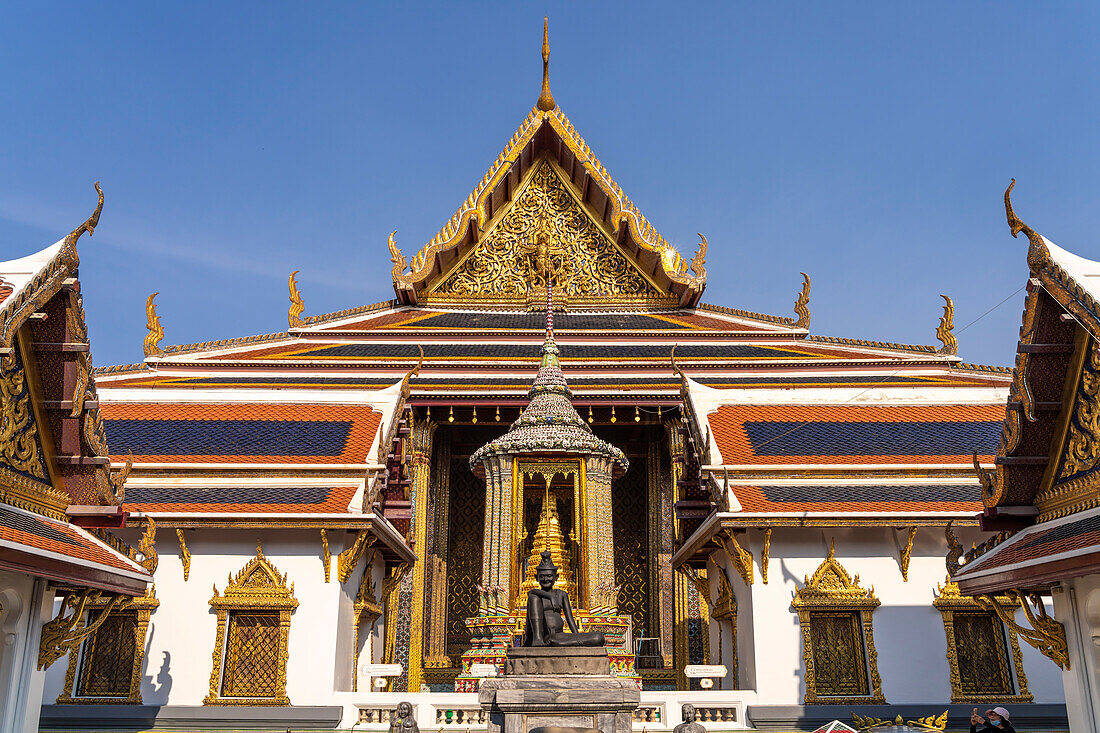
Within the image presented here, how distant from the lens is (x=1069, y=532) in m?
5.07

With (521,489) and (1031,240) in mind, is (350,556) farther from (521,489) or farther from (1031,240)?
(1031,240)

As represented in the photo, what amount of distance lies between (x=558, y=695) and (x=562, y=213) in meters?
13.7

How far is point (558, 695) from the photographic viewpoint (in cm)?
611

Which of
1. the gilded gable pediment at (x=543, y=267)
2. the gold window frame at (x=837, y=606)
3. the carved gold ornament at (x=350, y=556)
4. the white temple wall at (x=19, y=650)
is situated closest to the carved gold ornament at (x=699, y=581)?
the gold window frame at (x=837, y=606)

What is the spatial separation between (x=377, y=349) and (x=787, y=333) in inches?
280

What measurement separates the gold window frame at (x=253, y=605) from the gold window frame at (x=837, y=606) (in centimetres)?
→ 488

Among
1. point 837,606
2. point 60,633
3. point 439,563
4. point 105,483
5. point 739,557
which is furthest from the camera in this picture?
point 439,563

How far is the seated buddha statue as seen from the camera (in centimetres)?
632

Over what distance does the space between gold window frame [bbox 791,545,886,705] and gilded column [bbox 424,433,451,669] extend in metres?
6.28

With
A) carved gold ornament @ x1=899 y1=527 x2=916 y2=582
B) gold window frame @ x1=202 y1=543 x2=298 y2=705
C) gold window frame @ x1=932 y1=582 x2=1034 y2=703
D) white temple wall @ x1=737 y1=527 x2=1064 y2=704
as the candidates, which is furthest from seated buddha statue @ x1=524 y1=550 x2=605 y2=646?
gold window frame @ x1=932 y1=582 x2=1034 y2=703

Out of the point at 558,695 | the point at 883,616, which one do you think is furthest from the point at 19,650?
the point at 883,616

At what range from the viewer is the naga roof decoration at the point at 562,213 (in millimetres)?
17812


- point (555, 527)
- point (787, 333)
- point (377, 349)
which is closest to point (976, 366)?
Answer: point (787, 333)

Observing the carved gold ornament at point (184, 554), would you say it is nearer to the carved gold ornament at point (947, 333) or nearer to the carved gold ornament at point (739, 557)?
the carved gold ornament at point (739, 557)
